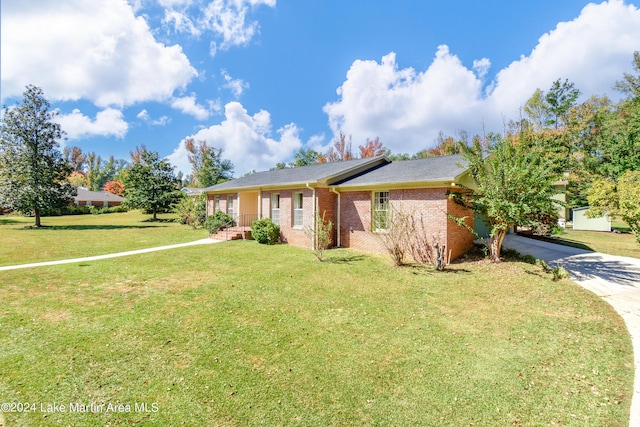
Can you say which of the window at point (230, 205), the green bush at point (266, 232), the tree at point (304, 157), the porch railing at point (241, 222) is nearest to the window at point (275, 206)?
the green bush at point (266, 232)

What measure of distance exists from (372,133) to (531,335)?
37.6 metres

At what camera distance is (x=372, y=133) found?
40156 mm

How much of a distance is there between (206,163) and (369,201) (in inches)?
1883

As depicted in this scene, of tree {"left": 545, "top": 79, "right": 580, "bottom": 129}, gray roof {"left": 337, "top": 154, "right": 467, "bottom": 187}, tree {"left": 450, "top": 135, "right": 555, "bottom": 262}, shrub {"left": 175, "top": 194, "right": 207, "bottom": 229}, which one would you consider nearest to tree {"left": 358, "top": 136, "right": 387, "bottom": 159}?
tree {"left": 545, "top": 79, "right": 580, "bottom": 129}

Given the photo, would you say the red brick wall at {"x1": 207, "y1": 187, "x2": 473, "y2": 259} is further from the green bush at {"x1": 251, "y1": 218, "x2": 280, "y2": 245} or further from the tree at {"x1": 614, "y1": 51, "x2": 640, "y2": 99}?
the tree at {"x1": 614, "y1": 51, "x2": 640, "y2": 99}

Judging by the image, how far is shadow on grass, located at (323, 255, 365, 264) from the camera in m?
10.9

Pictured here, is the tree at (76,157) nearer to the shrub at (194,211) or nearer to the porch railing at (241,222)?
the shrub at (194,211)

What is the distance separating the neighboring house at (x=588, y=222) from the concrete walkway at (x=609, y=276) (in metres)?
12.5

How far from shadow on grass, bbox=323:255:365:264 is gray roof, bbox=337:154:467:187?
334 centimetres

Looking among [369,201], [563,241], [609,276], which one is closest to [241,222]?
[369,201]

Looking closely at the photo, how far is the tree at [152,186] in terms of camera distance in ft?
105

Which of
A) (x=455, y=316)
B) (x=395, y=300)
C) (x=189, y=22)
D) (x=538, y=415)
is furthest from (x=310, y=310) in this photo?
(x=189, y=22)

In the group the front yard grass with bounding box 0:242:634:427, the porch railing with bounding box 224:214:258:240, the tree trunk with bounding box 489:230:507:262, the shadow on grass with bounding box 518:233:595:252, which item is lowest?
the front yard grass with bounding box 0:242:634:427

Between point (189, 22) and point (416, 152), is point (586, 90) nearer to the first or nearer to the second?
point (416, 152)
